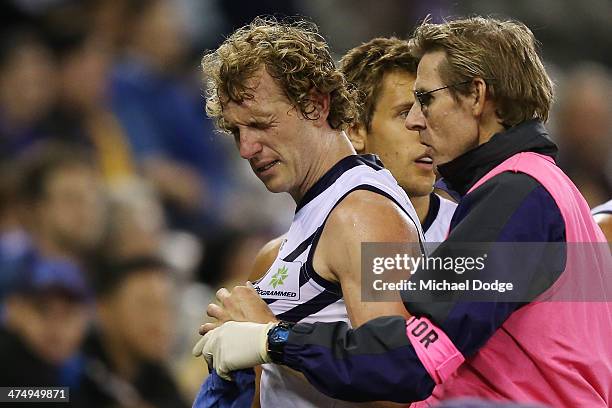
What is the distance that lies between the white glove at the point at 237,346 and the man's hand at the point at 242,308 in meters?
0.06

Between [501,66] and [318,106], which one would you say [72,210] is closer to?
[318,106]

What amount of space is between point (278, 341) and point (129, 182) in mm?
4223

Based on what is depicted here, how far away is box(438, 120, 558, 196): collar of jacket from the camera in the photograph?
300 centimetres

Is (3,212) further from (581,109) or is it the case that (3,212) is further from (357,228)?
(581,109)

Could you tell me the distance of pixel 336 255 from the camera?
10.2ft

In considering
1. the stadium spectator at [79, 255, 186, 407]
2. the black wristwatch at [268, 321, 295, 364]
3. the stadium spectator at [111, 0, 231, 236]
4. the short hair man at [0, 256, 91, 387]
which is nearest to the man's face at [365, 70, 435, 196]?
the black wristwatch at [268, 321, 295, 364]

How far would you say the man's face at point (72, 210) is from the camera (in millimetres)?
6246

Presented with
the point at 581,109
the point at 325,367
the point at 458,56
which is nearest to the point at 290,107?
the point at 458,56

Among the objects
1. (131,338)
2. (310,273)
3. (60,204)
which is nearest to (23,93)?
(60,204)

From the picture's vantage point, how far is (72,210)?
6336mm

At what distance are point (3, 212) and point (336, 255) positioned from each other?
371cm

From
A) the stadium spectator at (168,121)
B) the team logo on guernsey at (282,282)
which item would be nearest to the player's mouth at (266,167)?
the team logo on guernsey at (282,282)

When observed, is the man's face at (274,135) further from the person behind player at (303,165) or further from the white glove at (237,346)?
the white glove at (237,346)

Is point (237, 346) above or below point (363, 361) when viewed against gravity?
above
